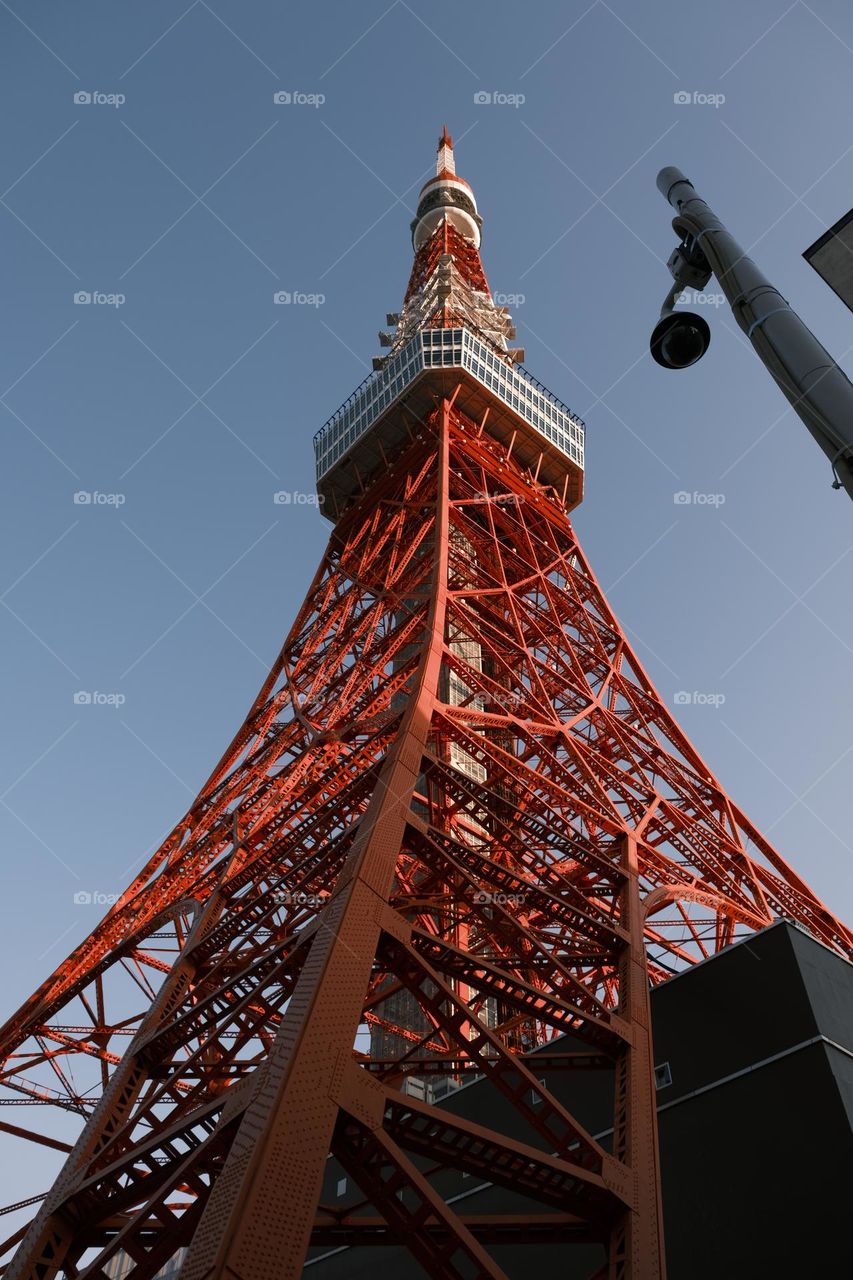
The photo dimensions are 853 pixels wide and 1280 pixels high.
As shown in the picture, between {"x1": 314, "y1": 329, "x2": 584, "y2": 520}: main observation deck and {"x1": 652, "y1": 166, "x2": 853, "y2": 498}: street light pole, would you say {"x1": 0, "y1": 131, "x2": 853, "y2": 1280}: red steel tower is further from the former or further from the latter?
{"x1": 652, "y1": 166, "x2": 853, "y2": 498}: street light pole

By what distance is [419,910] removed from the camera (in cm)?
1473

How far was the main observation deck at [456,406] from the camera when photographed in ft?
94.0

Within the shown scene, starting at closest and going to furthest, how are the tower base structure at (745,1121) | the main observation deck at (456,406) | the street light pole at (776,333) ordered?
the street light pole at (776,333)
the tower base structure at (745,1121)
the main observation deck at (456,406)

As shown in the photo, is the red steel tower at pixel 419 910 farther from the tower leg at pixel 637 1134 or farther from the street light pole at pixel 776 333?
the street light pole at pixel 776 333

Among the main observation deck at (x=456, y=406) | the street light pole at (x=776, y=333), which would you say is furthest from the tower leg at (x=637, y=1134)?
the main observation deck at (x=456, y=406)

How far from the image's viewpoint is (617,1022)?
8.91 meters

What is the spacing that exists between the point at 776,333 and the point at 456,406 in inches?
1009

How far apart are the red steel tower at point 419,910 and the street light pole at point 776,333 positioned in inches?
177

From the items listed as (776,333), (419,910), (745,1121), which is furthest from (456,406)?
(776,333)

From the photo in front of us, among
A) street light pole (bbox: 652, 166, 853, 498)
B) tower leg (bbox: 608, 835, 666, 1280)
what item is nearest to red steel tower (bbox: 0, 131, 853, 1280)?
tower leg (bbox: 608, 835, 666, 1280)

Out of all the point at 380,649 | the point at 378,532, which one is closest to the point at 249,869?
the point at 380,649

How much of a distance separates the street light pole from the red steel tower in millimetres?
4495

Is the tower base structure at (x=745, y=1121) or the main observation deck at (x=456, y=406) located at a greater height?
the main observation deck at (x=456, y=406)

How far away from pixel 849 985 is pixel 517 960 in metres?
3.87
